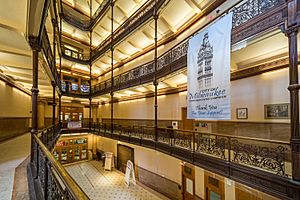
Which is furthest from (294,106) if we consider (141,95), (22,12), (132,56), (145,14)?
(132,56)

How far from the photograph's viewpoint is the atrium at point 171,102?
127 inches

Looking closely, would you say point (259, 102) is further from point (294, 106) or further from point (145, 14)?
point (145, 14)

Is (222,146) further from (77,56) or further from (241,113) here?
(77,56)

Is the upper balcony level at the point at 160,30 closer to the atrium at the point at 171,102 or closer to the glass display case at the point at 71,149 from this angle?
the atrium at the point at 171,102

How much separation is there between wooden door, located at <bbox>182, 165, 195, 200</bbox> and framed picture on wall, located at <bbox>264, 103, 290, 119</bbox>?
12.2 feet

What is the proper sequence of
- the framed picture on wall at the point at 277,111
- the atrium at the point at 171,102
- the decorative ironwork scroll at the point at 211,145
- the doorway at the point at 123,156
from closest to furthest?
the atrium at the point at 171,102 < the decorative ironwork scroll at the point at 211,145 < the framed picture on wall at the point at 277,111 < the doorway at the point at 123,156

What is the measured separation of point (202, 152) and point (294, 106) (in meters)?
2.70

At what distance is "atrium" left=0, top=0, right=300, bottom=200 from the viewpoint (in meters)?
3.23

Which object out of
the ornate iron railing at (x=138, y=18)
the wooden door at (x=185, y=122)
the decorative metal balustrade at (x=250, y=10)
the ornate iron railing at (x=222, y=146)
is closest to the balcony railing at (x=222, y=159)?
the ornate iron railing at (x=222, y=146)

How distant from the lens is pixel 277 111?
510 cm

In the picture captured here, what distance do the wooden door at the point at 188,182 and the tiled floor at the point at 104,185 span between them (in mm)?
1544

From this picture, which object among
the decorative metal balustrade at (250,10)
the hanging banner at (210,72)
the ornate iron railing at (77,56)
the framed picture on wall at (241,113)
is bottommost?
the framed picture on wall at (241,113)

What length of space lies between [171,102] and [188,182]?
4.28 m

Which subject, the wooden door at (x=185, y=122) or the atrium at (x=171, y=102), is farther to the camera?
the wooden door at (x=185, y=122)
